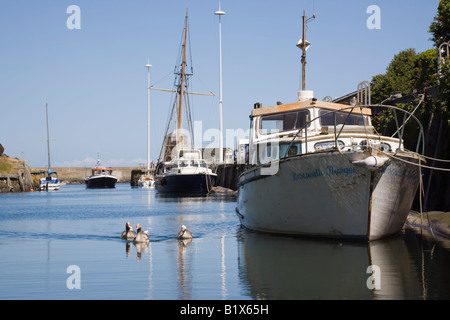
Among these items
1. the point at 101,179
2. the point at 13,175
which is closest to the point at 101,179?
the point at 101,179

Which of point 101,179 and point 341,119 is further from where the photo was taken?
point 101,179

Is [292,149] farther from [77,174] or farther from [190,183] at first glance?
[77,174]

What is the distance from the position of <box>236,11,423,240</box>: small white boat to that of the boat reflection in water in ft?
2.06

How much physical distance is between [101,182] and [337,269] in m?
103

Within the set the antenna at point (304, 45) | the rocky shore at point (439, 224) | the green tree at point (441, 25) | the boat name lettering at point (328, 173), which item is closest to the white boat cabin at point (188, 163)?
the green tree at point (441, 25)

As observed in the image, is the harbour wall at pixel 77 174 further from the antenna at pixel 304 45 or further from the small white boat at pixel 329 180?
the small white boat at pixel 329 180

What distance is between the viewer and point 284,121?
2178cm

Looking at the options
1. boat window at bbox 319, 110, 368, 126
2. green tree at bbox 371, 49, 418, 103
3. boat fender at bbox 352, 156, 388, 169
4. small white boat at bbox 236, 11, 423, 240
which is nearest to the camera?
boat fender at bbox 352, 156, 388, 169

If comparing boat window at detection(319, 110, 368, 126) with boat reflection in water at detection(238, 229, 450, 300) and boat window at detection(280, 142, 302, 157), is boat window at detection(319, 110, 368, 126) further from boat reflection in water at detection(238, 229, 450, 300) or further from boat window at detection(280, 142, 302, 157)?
boat reflection in water at detection(238, 229, 450, 300)

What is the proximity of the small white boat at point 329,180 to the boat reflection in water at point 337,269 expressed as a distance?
63cm

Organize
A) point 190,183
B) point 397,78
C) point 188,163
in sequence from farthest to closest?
point 188,163 < point 190,183 < point 397,78

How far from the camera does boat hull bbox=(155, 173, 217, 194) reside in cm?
Answer: 6412

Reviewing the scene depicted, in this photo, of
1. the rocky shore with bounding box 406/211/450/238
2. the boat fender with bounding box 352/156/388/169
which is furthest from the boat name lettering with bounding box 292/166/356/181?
the rocky shore with bounding box 406/211/450/238
